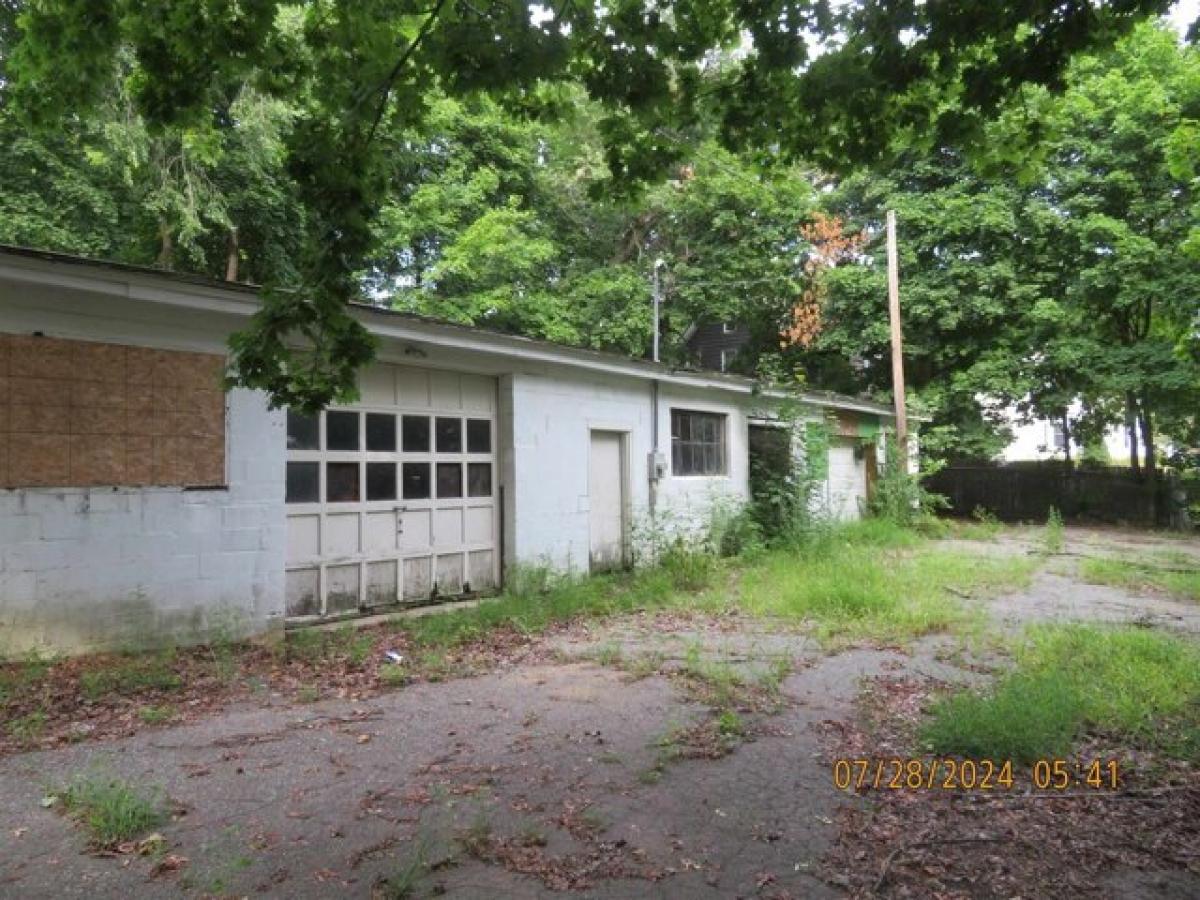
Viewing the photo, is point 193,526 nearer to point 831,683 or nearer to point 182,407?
point 182,407

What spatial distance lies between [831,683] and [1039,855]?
2.50m

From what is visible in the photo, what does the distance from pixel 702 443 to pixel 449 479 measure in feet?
17.8

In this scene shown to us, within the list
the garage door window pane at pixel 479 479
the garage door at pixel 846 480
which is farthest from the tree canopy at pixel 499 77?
the garage door at pixel 846 480

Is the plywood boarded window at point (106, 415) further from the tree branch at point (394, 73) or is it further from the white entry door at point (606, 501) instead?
the white entry door at point (606, 501)

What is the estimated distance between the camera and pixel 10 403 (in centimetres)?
563

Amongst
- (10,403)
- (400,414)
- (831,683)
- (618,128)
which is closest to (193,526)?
(10,403)

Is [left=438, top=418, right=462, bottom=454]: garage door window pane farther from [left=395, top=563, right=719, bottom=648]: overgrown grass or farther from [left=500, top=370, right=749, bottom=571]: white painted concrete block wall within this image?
[left=395, top=563, right=719, bottom=648]: overgrown grass

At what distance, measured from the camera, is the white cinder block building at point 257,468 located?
577 centimetres

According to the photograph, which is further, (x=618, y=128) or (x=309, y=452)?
(x=309, y=452)

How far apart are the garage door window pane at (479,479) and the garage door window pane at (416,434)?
70 centimetres

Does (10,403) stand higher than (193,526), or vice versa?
(10,403)

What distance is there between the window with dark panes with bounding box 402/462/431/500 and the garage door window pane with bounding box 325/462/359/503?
0.62 meters

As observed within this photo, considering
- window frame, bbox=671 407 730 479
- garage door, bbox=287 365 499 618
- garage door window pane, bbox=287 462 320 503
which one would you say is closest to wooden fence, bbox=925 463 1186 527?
window frame, bbox=671 407 730 479
